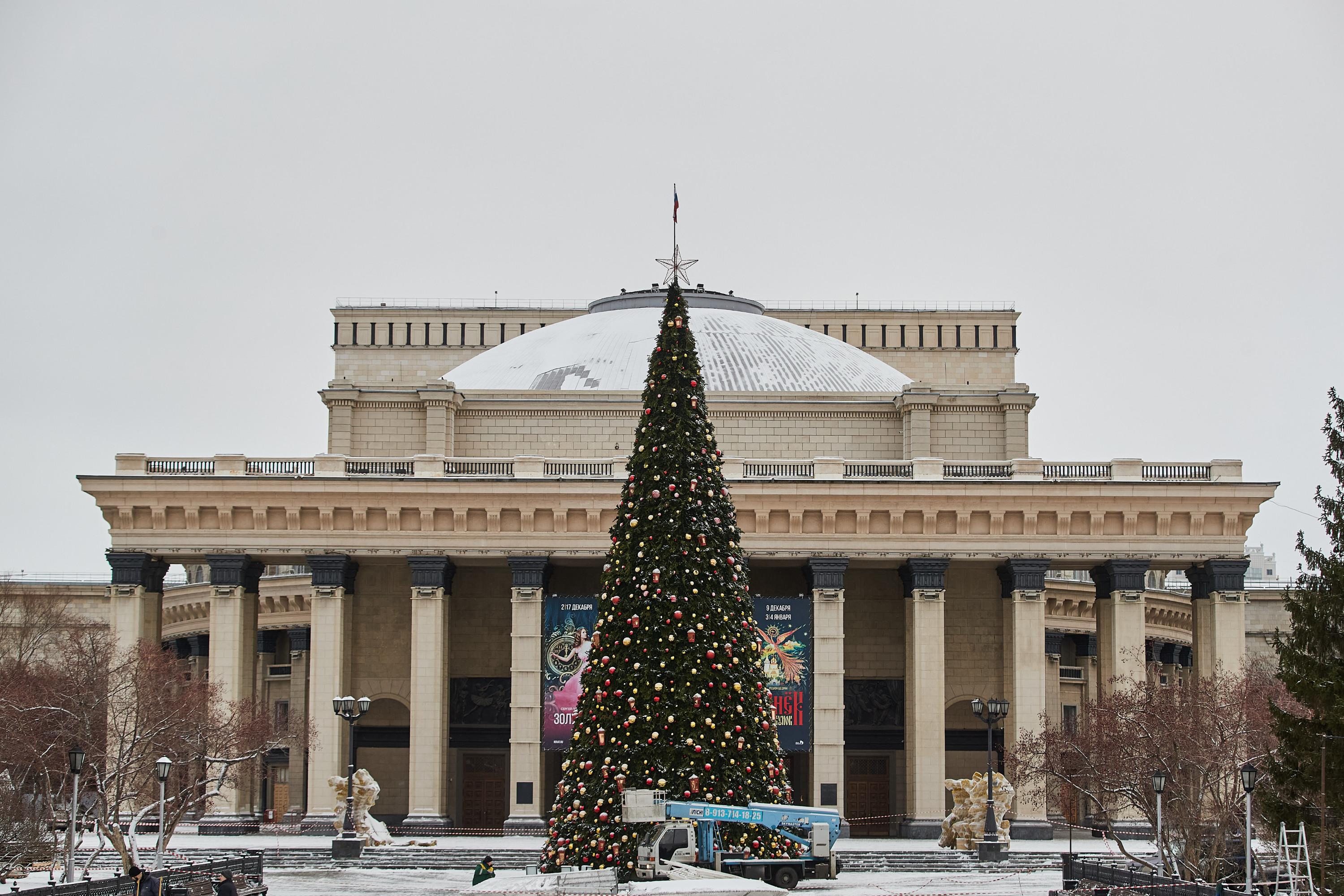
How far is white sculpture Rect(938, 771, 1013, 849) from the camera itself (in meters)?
48.2

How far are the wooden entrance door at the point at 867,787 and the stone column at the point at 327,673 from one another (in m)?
15.4

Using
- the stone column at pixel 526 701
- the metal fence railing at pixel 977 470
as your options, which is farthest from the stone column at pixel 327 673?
the metal fence railing at pixel 977 470

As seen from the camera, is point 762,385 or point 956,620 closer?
point 956,620

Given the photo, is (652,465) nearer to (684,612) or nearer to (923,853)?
(684,612)

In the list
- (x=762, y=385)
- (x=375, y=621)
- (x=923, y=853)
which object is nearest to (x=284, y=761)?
(x=375, y=621)

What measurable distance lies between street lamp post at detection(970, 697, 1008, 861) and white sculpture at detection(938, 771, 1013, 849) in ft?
0.76

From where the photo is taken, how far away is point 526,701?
53031 mm

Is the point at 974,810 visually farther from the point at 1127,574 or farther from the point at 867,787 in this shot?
the point at 1127,574

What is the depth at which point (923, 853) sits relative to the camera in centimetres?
4662

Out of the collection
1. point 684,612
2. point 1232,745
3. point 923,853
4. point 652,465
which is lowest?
point 923,853

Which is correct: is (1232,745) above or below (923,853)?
above

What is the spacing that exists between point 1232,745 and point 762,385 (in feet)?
88.1

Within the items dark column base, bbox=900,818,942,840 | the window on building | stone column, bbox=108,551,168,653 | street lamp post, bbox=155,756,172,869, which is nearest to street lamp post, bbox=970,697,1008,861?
dark column base, bbox=900,818,942,840

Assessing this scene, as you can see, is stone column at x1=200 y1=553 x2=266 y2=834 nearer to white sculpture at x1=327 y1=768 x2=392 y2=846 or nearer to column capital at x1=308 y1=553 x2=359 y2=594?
column capital at x1=308 y1=553 x2=359 y2=594
